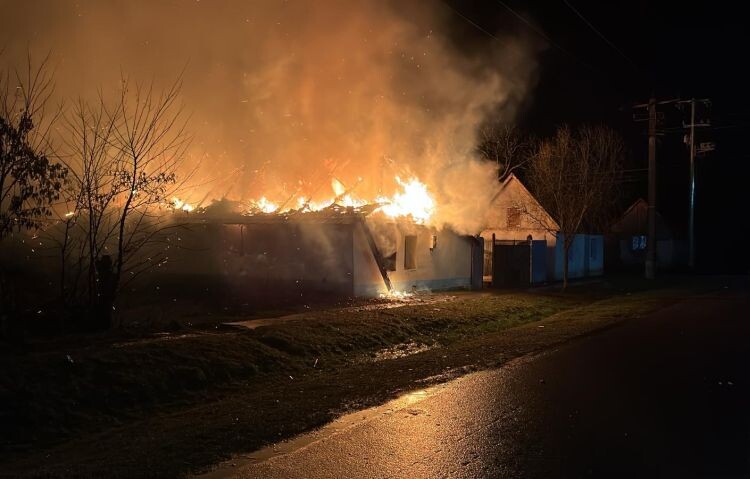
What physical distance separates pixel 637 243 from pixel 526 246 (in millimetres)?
22498

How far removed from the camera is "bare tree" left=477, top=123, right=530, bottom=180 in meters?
22.3

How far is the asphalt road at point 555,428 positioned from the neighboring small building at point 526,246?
43.1 ft

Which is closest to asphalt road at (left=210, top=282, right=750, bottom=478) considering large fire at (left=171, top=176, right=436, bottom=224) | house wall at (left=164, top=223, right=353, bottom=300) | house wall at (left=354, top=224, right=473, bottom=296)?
house wall at (left=354, top=224, right=473, bottom=296)

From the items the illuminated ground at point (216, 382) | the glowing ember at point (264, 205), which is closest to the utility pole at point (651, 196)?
the illuminated ground at point (216, 382)

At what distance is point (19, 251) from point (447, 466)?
20.9 meters

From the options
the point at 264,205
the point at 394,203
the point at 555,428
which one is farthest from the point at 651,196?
the point at 555,428

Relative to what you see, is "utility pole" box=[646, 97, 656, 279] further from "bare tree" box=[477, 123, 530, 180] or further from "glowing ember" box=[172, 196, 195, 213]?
"glowing ember" box=[172, 196, 195, 213]

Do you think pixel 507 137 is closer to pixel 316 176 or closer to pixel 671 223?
pixel 316 176

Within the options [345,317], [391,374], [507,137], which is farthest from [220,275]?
[391,374]

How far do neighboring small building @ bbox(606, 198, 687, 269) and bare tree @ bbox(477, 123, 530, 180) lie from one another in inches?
693

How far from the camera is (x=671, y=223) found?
4775cm

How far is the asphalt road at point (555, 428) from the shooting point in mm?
5188

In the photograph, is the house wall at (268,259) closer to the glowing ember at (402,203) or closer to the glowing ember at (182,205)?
the glowing ember at (182,205)

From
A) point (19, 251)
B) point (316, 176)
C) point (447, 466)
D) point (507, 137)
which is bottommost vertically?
point (447, 466)
